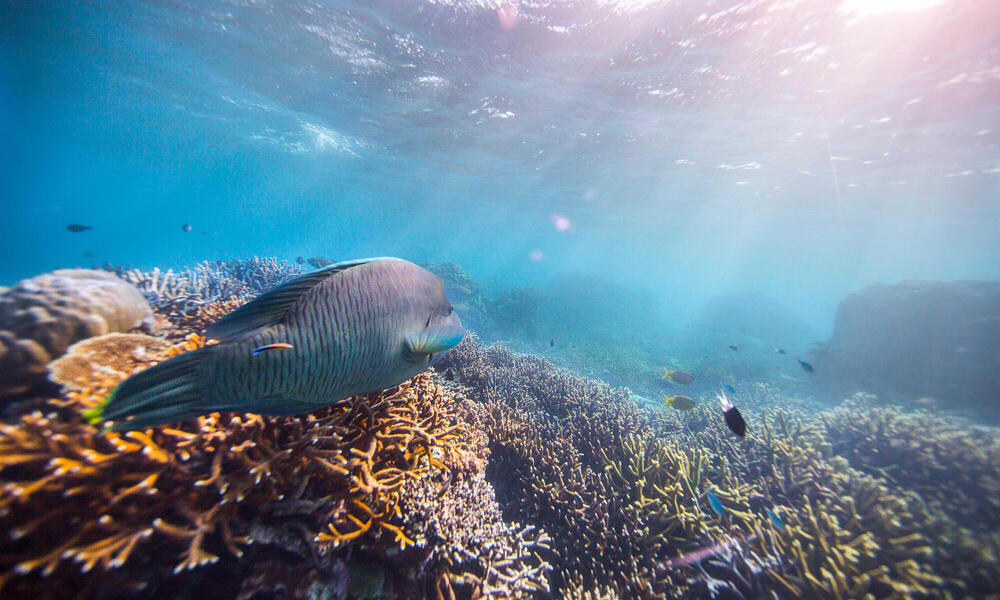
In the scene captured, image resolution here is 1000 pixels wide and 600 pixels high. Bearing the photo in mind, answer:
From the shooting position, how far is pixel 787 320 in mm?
34469

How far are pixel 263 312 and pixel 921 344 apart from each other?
83.4 feet

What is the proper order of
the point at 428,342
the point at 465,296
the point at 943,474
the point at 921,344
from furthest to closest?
the point at 465,296 → the point at 921,344 → the point at 943,474 → the point at 428,342

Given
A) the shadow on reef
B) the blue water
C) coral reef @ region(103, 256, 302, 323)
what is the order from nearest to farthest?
the shadow on reef
coral reef @ region(103, 256, 302, 323)
the blue water

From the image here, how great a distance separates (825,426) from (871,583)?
258 inches

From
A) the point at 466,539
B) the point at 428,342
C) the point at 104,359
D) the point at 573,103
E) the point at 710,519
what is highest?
the point at 573,103

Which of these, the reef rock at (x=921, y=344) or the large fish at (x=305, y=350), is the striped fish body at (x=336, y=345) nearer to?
the large fish at (x=305, y=350)

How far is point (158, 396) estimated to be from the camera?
1.10m

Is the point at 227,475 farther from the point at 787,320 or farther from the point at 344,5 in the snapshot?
the point at 787,320

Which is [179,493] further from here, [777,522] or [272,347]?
[777,522]

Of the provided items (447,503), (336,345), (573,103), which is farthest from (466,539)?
(573,103)

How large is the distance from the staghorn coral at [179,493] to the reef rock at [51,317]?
1.38 feet

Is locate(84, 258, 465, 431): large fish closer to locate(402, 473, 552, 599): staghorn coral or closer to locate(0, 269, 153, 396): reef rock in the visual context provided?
locate(402, 473, 552, 599): staghorn coral

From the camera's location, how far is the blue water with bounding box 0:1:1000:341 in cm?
1146

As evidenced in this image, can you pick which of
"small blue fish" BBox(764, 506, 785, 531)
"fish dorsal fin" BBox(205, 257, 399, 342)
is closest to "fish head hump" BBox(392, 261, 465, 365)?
"fish dorsal fin" BBox(205, 257, 399, 342)
